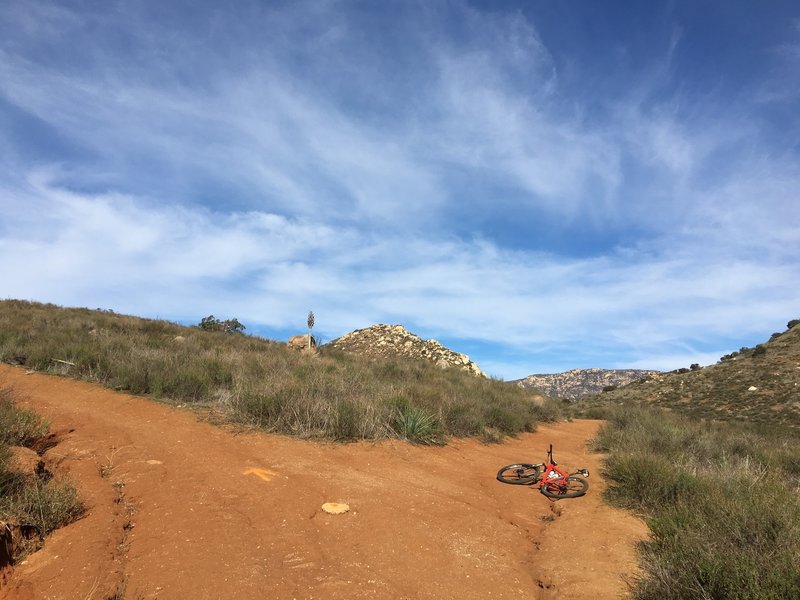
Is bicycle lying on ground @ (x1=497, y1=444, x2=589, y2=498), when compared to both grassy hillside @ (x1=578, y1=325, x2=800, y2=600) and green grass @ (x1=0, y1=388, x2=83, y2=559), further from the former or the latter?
green grass @ (x1=0, y1=388, x2=83, y2=559)

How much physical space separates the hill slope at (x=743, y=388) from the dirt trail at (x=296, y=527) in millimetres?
18790

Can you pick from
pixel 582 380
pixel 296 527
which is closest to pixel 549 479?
→ pixel 296 527

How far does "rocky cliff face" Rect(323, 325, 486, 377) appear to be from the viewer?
95.2ft

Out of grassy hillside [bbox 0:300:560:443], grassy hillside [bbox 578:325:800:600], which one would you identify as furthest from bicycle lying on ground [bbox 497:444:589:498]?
grassy hillside [bbox 0:300:560:443]

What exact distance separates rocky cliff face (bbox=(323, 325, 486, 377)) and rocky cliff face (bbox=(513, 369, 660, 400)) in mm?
25691

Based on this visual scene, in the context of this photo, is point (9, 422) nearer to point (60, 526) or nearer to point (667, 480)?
point (60, 526)

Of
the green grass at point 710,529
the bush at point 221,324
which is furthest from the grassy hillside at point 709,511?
the bush at point 221,324

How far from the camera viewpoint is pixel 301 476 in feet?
21.5

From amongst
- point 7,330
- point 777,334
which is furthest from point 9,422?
point 777,334

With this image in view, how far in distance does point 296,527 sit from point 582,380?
59.6 m

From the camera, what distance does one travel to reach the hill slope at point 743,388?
72.2ft

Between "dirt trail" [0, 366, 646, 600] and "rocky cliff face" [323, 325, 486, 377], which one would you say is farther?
"rocky cliff face" [323, 325, 486, 377]

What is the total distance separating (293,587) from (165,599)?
95 cm

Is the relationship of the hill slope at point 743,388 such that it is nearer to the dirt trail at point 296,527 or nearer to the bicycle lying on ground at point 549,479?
the bicycle lying on ground at point 549,479
